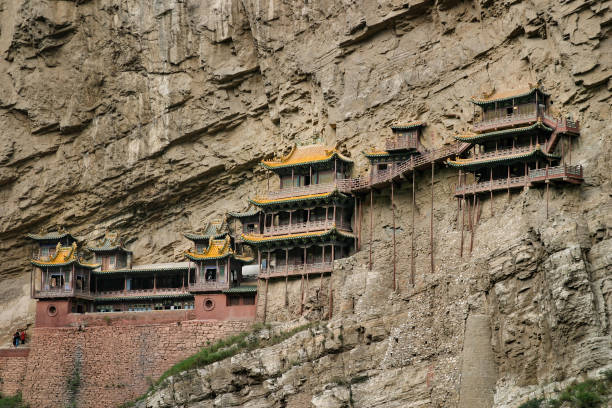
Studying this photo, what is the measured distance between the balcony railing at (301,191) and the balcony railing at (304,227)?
1.61 m

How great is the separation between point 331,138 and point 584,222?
19652mm

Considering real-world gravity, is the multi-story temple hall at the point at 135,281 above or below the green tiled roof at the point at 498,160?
below

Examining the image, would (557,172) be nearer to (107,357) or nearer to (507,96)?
(507,96)

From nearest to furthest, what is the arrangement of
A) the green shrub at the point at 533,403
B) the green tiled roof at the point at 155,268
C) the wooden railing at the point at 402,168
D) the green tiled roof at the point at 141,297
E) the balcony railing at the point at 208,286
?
the green shrub at the point at 533,403
the wooden railing at the point at 402,168
the balcony railing at the point at 208,286
the green tiled roof at the point at 141,297
the green tiled roof at the point at 155,268

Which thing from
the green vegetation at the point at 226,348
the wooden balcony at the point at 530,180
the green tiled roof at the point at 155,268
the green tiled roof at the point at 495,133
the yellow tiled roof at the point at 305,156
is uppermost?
the yellow tiled roof at the point at 305,156

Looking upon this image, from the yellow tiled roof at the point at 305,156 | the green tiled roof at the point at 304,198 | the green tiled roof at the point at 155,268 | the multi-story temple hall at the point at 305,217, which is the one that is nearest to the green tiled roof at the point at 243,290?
the multi-story temple hall at the point at 305,217

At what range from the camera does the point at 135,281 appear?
6712 centimetres

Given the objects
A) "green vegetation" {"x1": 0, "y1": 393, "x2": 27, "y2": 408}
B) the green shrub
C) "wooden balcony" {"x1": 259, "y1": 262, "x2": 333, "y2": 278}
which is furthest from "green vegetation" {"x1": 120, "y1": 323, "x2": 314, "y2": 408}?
the green shrub

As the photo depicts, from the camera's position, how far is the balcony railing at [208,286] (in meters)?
60.8

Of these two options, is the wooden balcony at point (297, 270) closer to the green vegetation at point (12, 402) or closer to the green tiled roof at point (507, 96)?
the green tiled roof at point (507, 96)

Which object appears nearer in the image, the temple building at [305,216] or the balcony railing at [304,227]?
the temple building at [305,216]

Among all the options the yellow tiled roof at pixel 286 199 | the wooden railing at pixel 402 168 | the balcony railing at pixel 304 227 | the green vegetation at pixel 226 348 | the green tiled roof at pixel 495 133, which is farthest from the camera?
the balcony railing at pixel 304 227

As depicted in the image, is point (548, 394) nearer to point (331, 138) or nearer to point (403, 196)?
point (403, 196)

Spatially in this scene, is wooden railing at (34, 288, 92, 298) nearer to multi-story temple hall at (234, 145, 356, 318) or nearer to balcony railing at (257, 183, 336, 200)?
multi-story temple hall at (234, 145, 356, 318)
